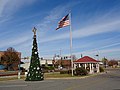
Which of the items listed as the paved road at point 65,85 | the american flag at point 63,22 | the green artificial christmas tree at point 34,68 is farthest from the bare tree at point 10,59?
the paved road at point 65,85

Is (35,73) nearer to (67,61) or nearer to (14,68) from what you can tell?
(14,68)

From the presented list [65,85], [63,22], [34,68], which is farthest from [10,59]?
[65,85]

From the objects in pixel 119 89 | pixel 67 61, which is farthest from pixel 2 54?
pixel 119 89

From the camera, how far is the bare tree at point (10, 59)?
74.6m

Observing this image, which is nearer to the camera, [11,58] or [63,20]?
[63,20]

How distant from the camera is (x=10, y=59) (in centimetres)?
Answer: 7419

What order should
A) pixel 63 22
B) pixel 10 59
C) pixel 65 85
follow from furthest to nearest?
pixel 10 59
pixel 63 22
pixel 65 85

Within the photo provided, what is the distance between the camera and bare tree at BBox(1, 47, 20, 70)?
74.6 m

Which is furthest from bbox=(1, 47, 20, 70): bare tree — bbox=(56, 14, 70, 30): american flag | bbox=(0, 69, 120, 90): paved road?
bbox=(0, 69, 120, 90): paved road

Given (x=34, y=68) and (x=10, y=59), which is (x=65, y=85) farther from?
(x=10, y=59)

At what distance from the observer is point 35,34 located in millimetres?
27938

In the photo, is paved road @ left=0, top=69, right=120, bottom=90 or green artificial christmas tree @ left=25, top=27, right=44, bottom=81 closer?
paved road @ left=0, top=69, right=120, bottom=90

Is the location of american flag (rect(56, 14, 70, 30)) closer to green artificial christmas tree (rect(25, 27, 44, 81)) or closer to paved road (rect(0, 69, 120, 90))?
green artificial christmas tree (rect(25, 27, 44, 81))

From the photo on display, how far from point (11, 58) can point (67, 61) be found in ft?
164
